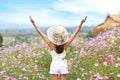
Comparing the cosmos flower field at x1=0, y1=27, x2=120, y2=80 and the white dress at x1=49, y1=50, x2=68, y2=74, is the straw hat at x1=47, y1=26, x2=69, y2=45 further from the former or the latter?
the cosmos flower field at x1=0, y1=27, x2=120, y2=80

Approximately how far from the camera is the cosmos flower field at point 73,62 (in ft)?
32.9

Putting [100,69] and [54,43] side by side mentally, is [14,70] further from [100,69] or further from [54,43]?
[54,43]

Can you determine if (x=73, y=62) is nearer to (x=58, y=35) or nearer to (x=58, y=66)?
(x=58, y=66)

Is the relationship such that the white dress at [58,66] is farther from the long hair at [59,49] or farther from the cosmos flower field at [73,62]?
the cosmos flower field at [73,62]

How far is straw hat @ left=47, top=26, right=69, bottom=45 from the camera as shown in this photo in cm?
826

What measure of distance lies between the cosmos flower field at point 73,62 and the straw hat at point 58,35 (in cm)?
113

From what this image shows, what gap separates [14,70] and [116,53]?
10.2 ft

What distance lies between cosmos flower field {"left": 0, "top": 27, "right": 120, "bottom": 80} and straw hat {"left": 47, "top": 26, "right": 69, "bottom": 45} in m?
1.13

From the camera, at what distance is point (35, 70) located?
38.7 ft

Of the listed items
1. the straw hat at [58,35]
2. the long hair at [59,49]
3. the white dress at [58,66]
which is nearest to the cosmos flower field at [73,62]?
the white dress at [58,66]

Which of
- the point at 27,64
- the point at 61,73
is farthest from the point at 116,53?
the point at 61,73

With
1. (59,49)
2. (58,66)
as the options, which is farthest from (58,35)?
(58,66)

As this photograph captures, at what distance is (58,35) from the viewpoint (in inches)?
326

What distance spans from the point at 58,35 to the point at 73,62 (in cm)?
377
